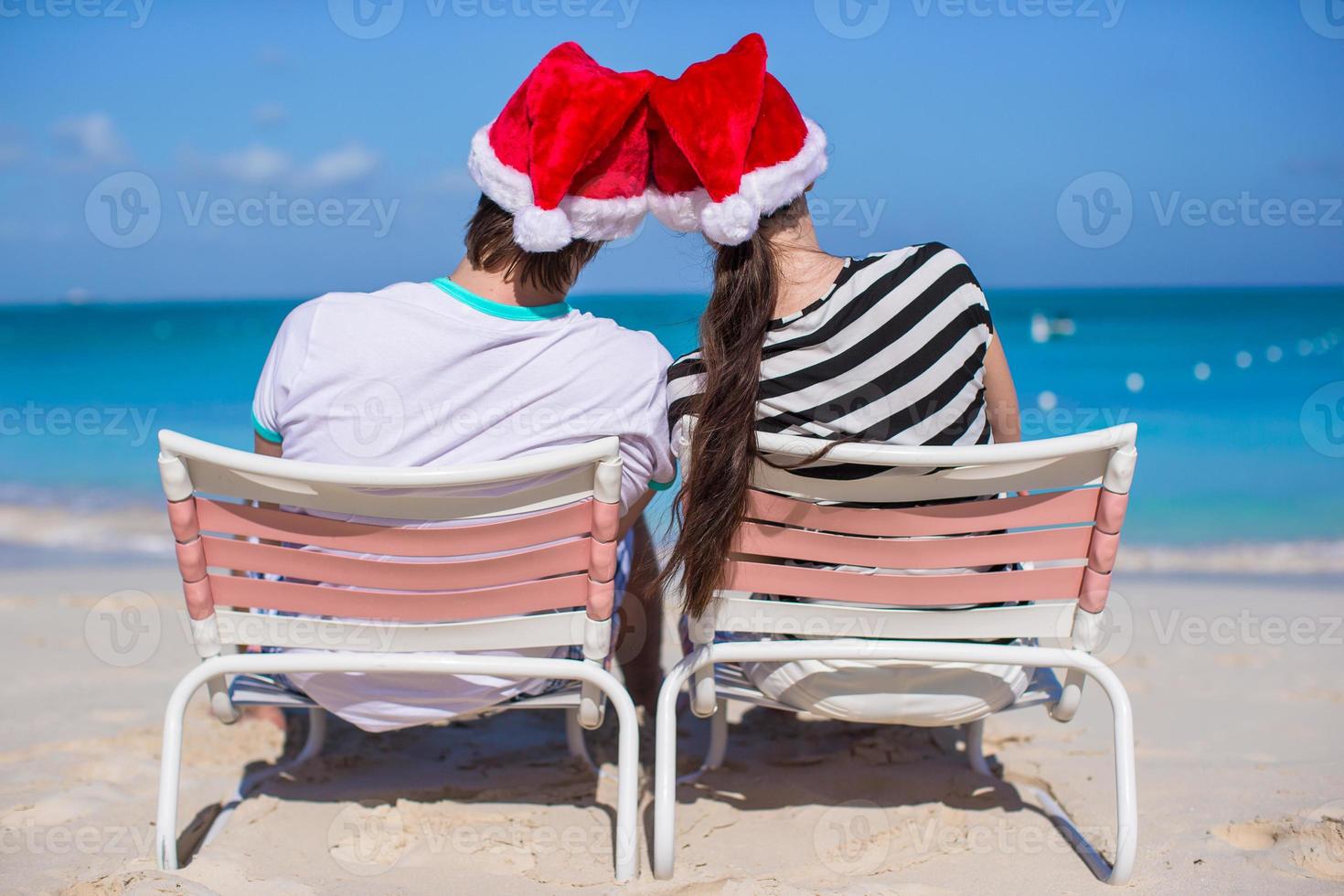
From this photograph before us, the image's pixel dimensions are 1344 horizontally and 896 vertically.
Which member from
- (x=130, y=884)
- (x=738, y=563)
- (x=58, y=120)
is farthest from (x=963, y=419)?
(x=58, y=120)

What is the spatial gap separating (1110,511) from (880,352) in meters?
0.47

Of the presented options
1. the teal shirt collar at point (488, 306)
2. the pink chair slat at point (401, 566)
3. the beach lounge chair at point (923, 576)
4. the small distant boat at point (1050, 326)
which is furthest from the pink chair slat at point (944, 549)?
the small distant boat at point (1050, 326)

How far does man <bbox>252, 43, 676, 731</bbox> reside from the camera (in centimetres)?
190

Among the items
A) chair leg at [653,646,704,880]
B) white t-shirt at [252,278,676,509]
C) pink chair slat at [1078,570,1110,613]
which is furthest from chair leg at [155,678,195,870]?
pink chair slat at [1078,570,1110,613]

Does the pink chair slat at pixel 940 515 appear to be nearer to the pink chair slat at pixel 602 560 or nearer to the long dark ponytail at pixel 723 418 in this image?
the long dark ponytail at pixel 723 418

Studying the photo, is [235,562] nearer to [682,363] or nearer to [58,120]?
[682,363]

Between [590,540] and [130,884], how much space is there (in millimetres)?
988

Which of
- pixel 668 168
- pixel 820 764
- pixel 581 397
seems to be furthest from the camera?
pixel 820 764

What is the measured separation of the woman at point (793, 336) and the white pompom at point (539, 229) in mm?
270

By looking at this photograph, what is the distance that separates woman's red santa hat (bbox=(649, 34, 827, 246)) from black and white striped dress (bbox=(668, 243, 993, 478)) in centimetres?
22

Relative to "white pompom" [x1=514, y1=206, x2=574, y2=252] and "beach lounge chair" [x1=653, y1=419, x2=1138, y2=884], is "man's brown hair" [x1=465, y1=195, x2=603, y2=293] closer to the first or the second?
"white pompom" [x1=514, y1=206, x2=574, y2=252]

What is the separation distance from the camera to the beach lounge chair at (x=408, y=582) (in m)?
1.78

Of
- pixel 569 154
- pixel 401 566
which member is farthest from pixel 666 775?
pixel 569 154

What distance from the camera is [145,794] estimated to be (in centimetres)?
248
